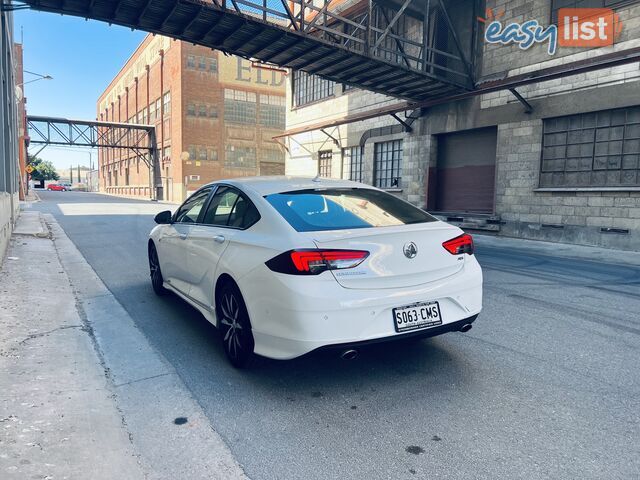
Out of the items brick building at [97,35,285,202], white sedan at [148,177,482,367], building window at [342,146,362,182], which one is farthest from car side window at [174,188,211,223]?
brick building at [97,35,285,202]

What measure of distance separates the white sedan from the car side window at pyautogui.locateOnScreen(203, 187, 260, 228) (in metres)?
0.02

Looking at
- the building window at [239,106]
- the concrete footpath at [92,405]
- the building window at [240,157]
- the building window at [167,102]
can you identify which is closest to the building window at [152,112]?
the building window at [167,102]

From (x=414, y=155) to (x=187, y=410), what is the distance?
633 inches

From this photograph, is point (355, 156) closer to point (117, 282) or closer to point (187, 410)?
point (117, 282)

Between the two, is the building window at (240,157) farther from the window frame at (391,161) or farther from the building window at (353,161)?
the window frame at (391,161)

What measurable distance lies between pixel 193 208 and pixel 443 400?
3.33m

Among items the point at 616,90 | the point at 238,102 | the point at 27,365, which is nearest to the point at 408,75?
the point at 616,90

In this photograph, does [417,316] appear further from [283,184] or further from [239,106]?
[239,106]

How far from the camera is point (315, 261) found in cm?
304

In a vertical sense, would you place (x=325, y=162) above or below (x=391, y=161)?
above

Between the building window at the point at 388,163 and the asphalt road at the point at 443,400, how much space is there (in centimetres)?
1397

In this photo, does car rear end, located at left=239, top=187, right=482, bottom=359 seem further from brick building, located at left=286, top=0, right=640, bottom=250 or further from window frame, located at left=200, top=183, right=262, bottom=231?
brick building, located at left=286, top=0, right=640, bottom=250

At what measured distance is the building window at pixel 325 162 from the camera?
75.2 ft

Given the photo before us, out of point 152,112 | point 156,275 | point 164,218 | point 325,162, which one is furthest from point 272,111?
point 164,218
